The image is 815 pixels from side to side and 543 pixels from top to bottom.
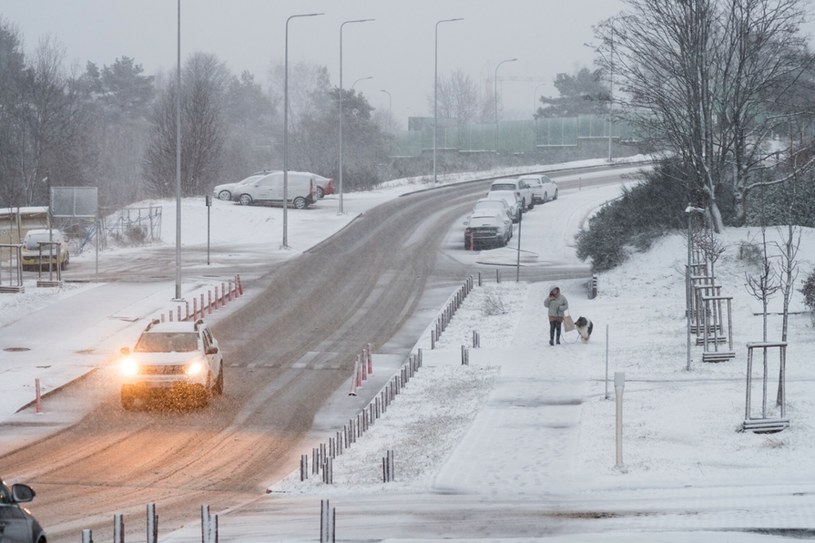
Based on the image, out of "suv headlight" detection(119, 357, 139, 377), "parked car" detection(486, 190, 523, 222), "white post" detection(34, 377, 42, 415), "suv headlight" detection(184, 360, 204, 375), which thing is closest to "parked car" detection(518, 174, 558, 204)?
"parked car" detection(486, 190, 523, 222)

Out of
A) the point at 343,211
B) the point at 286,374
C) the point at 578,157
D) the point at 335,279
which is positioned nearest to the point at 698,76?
the point at 335,279

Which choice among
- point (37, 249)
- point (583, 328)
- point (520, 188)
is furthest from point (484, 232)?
point (583, 328)

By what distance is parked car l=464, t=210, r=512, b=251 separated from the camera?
5309 centimetres

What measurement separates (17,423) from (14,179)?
175 ft

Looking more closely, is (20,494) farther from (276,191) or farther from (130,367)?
(276,191)

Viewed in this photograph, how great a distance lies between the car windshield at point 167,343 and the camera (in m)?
26.3

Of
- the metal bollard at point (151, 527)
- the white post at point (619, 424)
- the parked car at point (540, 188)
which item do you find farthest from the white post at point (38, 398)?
the parked car at point (540, 188)

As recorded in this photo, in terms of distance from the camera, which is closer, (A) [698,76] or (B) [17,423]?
(B) [17,423]

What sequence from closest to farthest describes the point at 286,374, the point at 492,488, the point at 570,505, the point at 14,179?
the point at 570,505, the point at 492,488, the point at 286,374, the point at 14,179

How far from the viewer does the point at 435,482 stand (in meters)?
18.7

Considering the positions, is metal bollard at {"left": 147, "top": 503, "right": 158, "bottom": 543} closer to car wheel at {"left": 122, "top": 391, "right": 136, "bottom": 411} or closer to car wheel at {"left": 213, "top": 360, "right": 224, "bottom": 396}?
car wheel at {"left": 122, "top": 391, "right": 136, "bottom": 411}

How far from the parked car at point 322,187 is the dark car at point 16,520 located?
5870 centimetres

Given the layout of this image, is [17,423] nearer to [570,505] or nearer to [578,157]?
[570,505]

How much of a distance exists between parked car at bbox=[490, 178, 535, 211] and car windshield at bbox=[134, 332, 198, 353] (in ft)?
130
